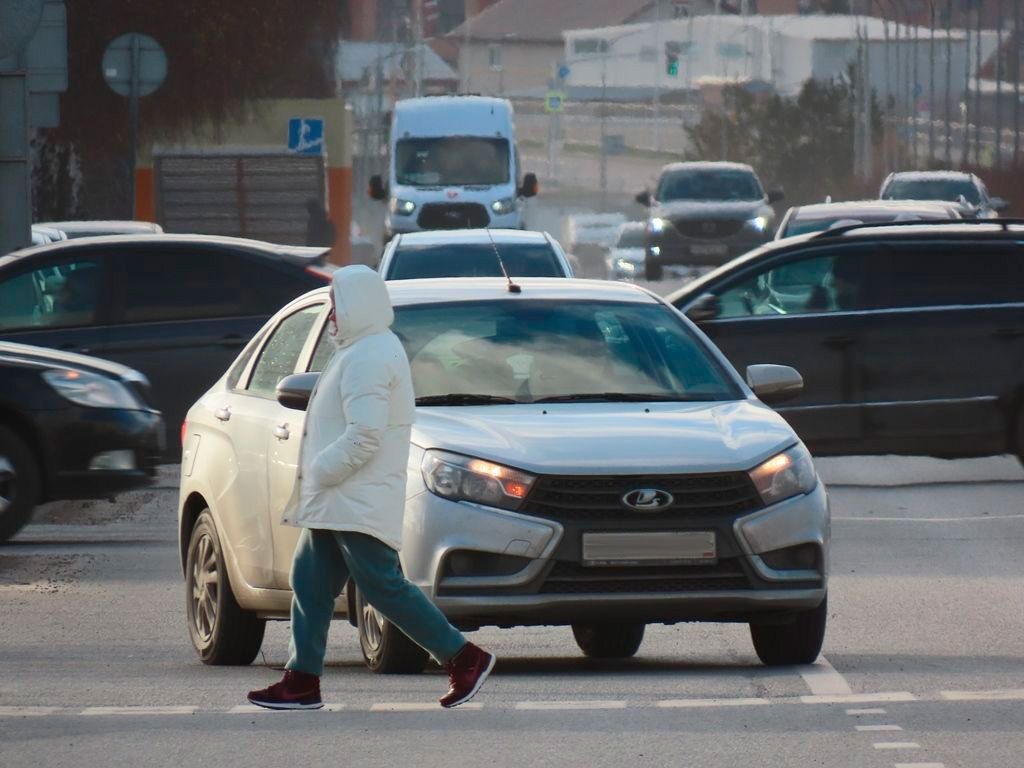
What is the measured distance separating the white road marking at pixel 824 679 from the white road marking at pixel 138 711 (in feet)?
6.90

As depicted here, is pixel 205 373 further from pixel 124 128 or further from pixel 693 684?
pixel 124 128

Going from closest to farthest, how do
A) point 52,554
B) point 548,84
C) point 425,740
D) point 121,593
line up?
point 425,740 < point 121,593 < point 52,554 < point 548,84

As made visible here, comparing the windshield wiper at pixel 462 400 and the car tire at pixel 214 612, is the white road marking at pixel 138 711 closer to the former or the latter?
the car tire at pixel 214 612

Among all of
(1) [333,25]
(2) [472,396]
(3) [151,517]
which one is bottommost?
(3) [151,517]

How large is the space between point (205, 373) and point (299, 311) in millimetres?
6453

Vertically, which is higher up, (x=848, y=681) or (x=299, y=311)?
(x=299, y=311)

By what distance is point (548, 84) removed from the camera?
141 meters

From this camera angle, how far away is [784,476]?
28.4 feet

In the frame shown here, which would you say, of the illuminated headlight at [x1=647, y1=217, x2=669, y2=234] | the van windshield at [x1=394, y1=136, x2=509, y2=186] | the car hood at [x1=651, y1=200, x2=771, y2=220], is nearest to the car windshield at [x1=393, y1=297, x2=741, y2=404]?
the car hood at [x1=651, y1=200, x2=771, y2=220]

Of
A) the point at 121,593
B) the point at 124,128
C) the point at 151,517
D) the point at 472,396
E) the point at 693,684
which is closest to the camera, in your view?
the point at 693,684

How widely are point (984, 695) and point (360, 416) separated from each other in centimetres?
233

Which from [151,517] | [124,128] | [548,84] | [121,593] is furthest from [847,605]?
[548,84]

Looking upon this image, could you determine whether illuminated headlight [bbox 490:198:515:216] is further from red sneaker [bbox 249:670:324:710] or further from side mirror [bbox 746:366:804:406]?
red sneaker [bbox 249:670:324:710]

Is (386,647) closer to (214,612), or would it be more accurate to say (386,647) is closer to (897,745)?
(214,612)
